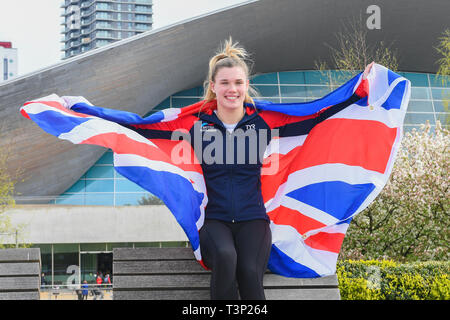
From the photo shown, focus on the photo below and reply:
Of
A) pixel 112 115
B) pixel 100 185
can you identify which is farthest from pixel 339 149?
pixel 100 185

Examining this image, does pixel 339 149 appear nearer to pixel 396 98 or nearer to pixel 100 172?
pixel 396 98

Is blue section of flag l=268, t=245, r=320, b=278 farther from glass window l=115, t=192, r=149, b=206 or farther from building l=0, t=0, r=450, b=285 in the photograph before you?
glass window l=115, t=192, r=149, b=206

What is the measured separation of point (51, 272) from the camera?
77.3ft

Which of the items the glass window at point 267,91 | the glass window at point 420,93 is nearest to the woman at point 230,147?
the glass window at point 267,91

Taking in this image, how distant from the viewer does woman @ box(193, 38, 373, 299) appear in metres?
3.15

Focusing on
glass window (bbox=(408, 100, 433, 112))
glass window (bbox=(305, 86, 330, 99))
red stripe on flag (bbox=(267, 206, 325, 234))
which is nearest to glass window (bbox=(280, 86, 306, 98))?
glass window (bbox=(305, 86, 330, 99))

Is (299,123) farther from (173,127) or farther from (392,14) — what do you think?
(392,14)

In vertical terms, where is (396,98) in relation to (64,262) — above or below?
above

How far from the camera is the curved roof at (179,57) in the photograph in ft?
78.2

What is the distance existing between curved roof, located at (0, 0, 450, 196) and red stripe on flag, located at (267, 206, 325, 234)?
20242 millimetres

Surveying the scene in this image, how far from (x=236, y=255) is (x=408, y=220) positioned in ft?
25.2

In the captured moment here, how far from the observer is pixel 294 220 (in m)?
4.00

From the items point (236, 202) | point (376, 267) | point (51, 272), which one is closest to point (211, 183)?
point (236, 202)

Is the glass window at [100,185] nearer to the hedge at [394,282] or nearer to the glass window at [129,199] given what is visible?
the glass window at [129,199]
